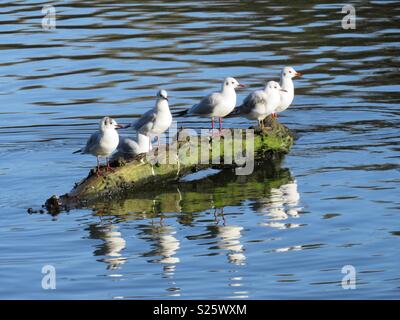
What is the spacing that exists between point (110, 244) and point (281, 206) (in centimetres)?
276

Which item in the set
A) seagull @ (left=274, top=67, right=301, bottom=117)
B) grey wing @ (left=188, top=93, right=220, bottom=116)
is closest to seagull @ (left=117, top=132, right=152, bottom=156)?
grey wing @ (left=188, top=93, right=220, bottom=116)

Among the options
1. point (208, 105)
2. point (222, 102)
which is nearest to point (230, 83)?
point (222, 102)

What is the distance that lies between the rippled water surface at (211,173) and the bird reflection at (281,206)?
0.04 metres

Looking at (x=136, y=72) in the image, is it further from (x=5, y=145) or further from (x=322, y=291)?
(x=322, y=291)

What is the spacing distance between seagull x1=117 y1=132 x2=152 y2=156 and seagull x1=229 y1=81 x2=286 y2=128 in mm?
2151

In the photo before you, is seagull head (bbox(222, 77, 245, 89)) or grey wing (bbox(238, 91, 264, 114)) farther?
grey wing (bbox(238, 91, 264, 114))

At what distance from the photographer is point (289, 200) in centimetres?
1616

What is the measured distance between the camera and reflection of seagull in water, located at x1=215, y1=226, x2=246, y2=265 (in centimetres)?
1350

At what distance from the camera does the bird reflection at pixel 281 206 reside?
48.9ft

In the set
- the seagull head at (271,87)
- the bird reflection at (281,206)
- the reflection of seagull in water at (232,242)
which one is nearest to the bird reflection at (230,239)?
the reflection of seagull in water at (232,242)

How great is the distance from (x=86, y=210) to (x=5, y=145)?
468cm

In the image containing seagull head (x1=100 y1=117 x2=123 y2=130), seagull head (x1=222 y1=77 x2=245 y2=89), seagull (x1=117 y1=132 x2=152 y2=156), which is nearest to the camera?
seagull head (x1=100 y1=117 x2=123 y2=130)

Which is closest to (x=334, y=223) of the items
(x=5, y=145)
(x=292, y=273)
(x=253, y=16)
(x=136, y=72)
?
(x=292, y=273)

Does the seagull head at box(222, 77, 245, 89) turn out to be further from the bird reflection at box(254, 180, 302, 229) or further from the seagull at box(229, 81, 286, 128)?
the bird reflection at box(254, 180, 302, 229)
